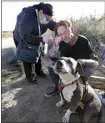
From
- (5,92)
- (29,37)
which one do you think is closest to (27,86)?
(5,92)

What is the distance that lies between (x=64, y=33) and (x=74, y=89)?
2.35 ft

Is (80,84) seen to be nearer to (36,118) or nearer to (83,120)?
(83,120)

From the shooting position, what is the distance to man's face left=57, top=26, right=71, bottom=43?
3219 millimetres

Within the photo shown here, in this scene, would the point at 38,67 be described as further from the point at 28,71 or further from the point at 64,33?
the point at 64,33

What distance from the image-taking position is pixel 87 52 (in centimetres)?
350

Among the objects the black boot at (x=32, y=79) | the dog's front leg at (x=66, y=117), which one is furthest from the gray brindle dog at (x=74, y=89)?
the black boot at (x=32, y=79)

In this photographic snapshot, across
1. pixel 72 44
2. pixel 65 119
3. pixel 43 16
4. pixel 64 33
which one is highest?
pixel 43 16

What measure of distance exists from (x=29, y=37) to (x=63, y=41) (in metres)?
0.67

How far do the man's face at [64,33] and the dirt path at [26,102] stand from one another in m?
0.89

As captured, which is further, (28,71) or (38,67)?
(38,67)

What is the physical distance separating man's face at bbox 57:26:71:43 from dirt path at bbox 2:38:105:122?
89 centimetres

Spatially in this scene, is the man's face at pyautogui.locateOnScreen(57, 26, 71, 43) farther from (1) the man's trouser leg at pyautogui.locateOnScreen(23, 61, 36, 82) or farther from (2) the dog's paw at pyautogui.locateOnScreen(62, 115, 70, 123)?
(1) the man's trouser leg at pyautogui.locateOnScreen(23, 61, 36, 82)

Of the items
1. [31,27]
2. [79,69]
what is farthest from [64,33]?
[31,27]

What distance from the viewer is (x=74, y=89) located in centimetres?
294
